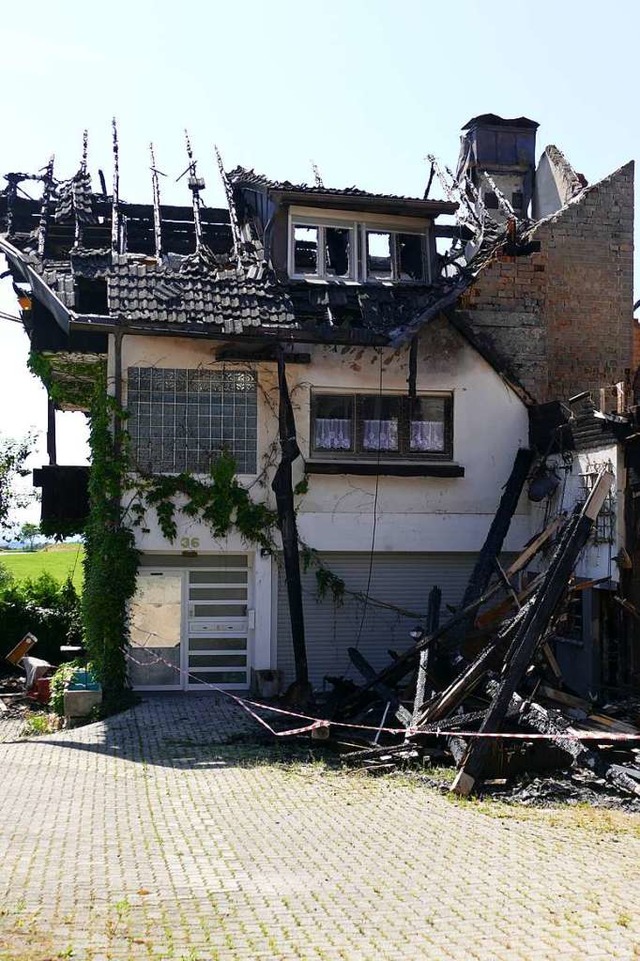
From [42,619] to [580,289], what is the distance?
550 inches

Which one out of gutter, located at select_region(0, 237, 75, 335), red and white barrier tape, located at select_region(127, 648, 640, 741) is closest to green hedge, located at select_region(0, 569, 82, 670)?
red and white barrier tape, located at select_region(127, 648, 640, 741)

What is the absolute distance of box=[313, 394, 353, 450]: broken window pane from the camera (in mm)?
19125

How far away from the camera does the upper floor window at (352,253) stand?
20.4 meters

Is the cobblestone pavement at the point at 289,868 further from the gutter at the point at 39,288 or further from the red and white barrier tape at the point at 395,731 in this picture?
the gutter at the point at 39,288

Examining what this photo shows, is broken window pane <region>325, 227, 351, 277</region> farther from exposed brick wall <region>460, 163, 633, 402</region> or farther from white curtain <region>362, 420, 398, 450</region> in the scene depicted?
white curtain <region>362, 420, 398, 450</region>

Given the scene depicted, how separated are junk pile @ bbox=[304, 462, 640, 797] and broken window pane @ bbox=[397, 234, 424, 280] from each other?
6776 mm

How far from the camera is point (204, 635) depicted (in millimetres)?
18891

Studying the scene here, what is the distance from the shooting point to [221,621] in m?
19.0

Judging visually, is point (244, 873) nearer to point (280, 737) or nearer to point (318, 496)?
point (280, 737)

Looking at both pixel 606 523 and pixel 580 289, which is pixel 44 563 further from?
pixel 606 523

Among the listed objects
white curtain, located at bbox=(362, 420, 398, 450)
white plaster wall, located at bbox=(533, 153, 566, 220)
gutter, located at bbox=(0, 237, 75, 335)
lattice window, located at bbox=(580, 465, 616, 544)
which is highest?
white plaster wall, located at bbox=(533, 153, 566, 220)

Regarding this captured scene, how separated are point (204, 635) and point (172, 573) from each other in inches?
48.3

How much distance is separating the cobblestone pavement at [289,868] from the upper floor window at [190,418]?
20.3 ft

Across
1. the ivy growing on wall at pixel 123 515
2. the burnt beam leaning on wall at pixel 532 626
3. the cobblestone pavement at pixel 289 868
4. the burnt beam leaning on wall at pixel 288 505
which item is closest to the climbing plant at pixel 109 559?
the ivy growing on wall at pixel 123 515
